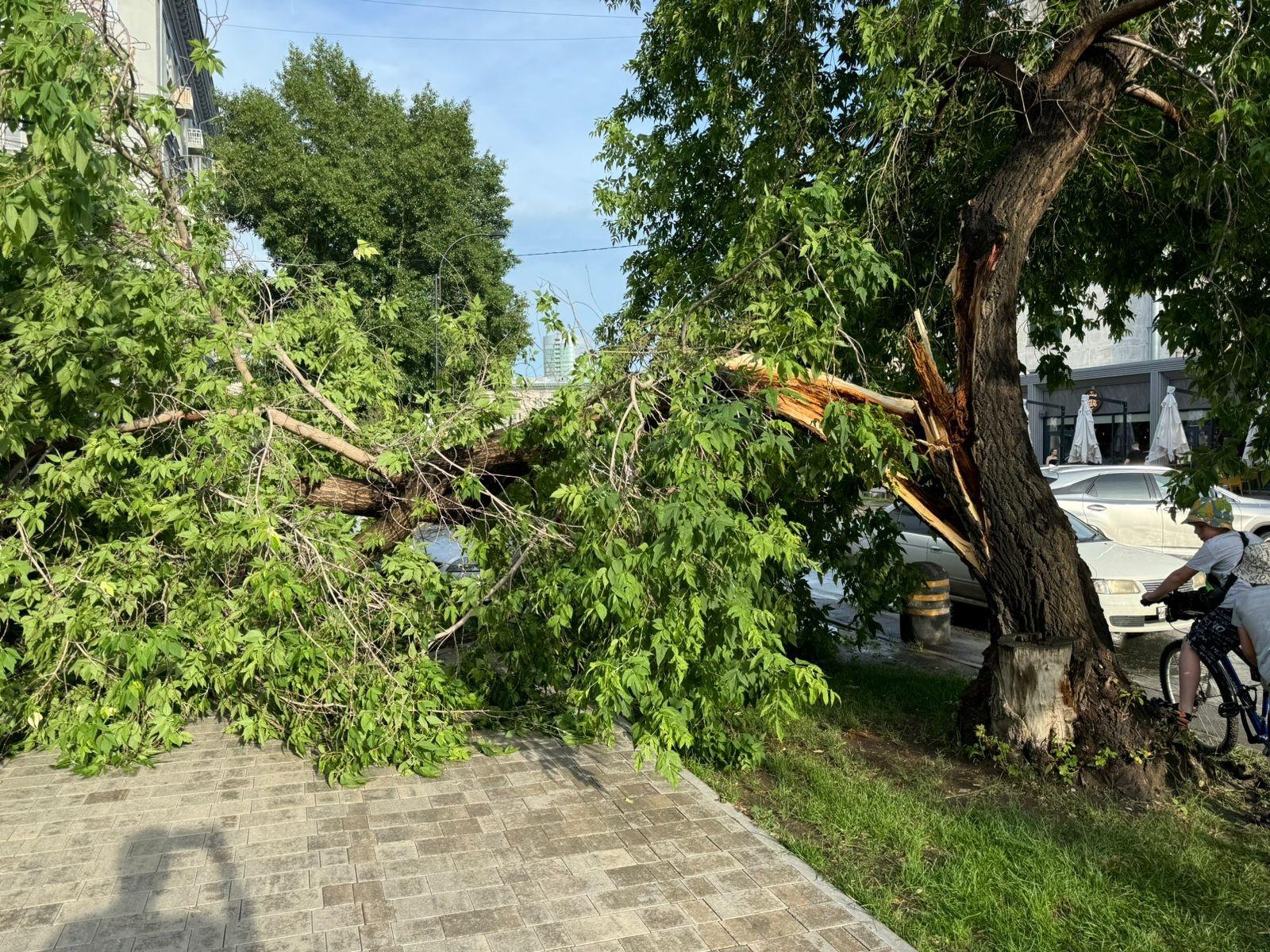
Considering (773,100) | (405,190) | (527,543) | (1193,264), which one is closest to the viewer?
(527,543)

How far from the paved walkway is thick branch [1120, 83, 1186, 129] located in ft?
17.1

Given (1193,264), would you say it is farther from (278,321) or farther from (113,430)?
(113,430)

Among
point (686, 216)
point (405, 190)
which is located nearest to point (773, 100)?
point (686, 216)

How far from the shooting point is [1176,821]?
5.12 meters

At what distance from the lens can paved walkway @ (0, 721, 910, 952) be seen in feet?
12.9

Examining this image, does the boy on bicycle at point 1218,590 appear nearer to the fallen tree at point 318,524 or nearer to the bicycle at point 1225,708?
the bicycle at point 1225,708

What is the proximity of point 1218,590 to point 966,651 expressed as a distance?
155 inches

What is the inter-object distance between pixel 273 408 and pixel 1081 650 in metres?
5.29

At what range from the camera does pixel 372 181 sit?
24797 millimetres

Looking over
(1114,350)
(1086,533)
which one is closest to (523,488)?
(1086,533)

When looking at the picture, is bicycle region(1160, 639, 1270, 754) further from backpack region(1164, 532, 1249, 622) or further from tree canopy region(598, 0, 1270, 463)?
tree canopy region(598, 0, 1270, 463)

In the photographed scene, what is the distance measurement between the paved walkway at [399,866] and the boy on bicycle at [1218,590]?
9.63 feet

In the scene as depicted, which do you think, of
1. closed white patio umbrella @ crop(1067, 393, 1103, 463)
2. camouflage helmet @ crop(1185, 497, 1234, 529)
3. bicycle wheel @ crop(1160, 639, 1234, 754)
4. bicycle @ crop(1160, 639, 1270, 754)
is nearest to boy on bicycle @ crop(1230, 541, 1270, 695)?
bicycle @ crop(1160, 639, 1270, 754)

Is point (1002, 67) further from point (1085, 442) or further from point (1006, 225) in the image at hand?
point (1085, 442)
